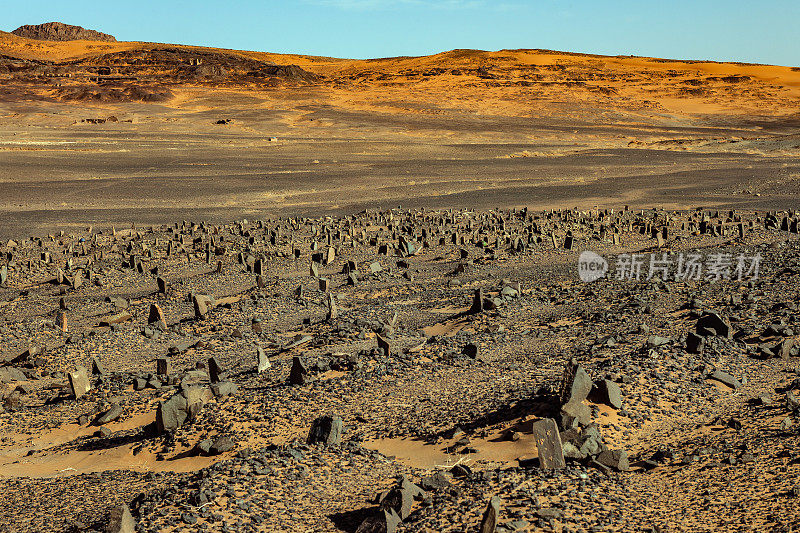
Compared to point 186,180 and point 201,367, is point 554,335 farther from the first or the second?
point 186,180

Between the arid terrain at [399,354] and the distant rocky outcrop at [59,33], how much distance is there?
3426 inches

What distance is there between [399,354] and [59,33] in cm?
10991

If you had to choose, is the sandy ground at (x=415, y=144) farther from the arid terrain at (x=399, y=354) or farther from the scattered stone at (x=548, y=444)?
the scattered stone at (x=548, y=444)

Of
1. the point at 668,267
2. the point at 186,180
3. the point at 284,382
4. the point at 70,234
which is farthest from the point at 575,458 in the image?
the point at 186,180

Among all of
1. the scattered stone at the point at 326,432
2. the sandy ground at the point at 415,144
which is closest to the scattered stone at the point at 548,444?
the scattered stone at the point at 326,432

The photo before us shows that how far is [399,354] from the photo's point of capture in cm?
709

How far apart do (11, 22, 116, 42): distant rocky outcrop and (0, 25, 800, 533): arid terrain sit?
87.0 m

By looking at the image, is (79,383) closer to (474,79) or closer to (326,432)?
(326,432)

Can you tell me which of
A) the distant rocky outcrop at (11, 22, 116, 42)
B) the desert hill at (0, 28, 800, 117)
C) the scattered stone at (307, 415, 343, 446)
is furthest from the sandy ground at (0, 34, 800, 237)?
the distant rocky outcrop at (11, 22, 116, 42)

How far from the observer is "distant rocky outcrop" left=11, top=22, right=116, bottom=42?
102 meters

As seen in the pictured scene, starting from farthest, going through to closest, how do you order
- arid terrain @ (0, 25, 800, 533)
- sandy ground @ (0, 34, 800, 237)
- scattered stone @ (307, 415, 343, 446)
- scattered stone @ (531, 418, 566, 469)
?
sandy ground @ (0, 34, 800, 237)
scattered stone @ (307, 415, 343, 446)
scattered stone @ (531, 418, 566, 469)
arid terrain @ (0, 25, 800, 533)

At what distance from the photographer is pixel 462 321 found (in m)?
8.48

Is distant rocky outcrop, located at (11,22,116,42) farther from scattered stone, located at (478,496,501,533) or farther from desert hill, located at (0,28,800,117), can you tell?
scattered stone, located at (478,496,501,533)

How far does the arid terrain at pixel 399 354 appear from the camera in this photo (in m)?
4.39
